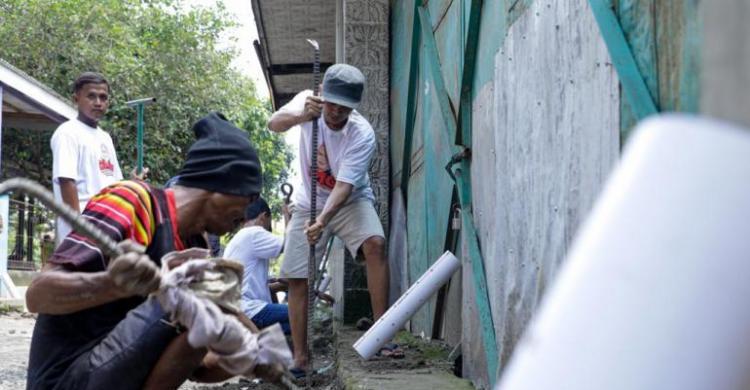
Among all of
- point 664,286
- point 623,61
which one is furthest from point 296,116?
point 664,286

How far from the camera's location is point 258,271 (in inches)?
299

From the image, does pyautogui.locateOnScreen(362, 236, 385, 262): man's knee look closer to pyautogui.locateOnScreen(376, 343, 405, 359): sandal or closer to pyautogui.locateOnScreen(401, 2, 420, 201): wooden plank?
pyautogui.locateOnScreen(376, 343, 405, 359): sandal

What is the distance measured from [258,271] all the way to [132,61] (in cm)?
1478

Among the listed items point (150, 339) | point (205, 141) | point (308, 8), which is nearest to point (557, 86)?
point (205, 141)

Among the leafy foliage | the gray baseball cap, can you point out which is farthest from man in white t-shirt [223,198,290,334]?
the leafy foliage

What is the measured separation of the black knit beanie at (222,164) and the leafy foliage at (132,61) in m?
17.7

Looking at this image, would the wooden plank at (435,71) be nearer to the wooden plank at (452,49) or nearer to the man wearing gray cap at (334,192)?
the wooden plank at (452,49)

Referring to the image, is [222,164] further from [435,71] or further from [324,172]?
[324,172]

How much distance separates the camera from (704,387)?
78 cm

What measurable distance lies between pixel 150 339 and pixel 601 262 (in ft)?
7.66

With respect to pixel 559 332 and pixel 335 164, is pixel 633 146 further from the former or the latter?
pixel 335 164

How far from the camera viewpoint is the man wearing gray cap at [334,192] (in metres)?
5.92

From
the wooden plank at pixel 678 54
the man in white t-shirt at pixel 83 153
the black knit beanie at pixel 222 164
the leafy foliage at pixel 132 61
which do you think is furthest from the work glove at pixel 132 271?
the leafy foliage at pixel 132 61

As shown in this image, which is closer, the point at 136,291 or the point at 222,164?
the point at 136,291
